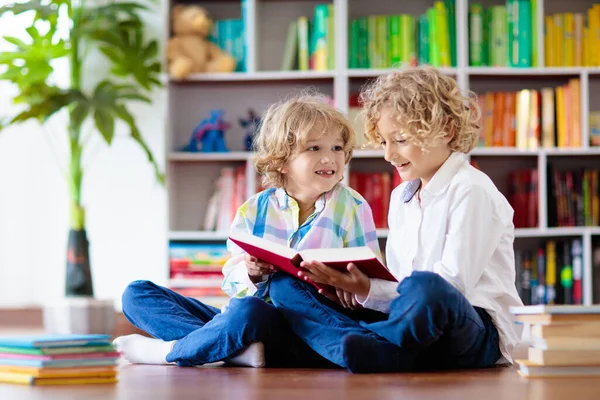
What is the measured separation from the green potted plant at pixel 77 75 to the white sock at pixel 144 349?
1.71m

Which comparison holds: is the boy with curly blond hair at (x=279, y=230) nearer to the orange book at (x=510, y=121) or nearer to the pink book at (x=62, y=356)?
the pink book at (x=62, y=356)

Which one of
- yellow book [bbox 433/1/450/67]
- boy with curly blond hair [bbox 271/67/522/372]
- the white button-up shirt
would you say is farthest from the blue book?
yellow book [bbox 433/1/450/67]

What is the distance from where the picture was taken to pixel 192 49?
378 cm

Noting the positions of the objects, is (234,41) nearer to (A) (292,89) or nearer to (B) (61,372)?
(A) (292,89)

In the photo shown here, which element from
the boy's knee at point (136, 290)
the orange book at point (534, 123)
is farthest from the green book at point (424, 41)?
the boy's knee at point (136, 290)

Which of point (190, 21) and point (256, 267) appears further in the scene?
point (190, 21)

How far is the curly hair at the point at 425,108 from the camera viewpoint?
194cm

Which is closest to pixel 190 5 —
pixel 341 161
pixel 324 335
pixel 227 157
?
pixel 227 157

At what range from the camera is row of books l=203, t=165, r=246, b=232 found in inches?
151

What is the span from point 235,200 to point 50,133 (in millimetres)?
1095

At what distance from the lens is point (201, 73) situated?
382 cm

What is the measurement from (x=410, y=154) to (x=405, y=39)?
1.89 metres

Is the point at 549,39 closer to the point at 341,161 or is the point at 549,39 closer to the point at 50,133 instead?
the point at 341,161

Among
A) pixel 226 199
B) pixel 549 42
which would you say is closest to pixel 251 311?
pixel 226 199
